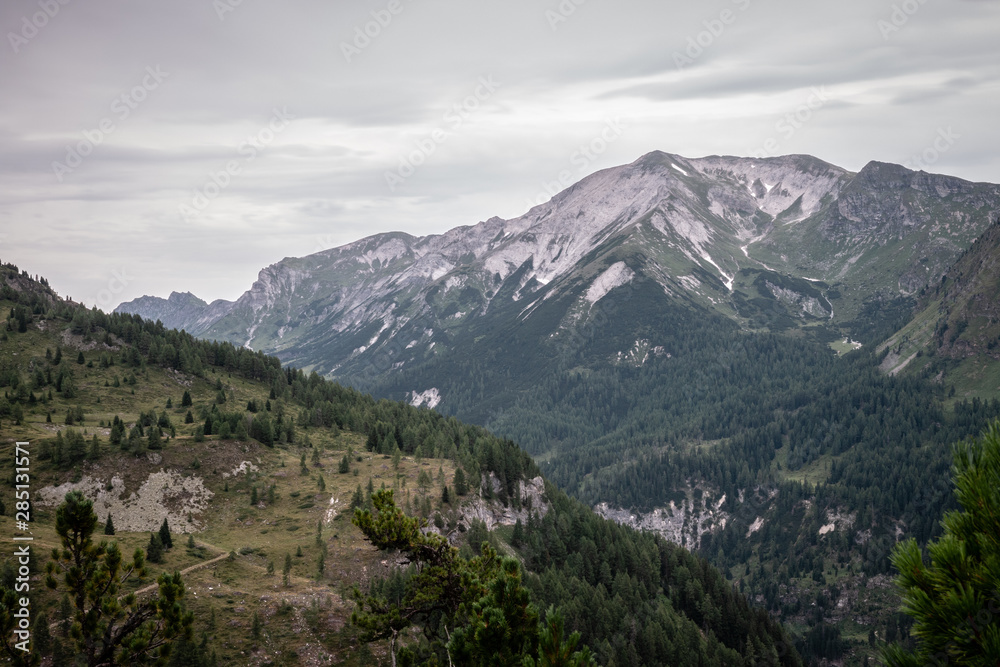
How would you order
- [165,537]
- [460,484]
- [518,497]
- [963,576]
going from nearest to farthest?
[963,576] → [165,537] → [460,484] → [518,497]

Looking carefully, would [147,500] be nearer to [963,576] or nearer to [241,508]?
[241,508]

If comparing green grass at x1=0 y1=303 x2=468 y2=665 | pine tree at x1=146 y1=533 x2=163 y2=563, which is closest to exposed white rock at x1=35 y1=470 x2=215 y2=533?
green grass at x1=0 y1=303 x2=468 y2=665

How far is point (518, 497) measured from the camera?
129m

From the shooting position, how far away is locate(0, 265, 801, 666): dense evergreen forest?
111 meters

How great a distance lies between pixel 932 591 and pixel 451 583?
1043 inches

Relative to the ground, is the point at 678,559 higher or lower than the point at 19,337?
lower

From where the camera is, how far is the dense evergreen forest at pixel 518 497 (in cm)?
11125

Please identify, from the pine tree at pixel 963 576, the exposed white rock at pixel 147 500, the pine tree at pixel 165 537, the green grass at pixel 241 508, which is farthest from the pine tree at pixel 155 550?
the pine tree at pixel 963 576

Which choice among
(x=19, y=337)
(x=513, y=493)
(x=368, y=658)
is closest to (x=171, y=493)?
(x=368, y=658)

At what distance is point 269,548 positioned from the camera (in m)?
77.8

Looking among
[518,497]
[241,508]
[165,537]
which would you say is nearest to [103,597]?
[165,537]

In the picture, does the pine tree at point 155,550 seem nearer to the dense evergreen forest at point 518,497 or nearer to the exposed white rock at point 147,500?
the exposed white rock at point 147,500

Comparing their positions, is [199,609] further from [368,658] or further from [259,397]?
[259,397]

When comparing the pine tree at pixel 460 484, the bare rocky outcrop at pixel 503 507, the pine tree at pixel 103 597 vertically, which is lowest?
the bare rocky outcrop at pixel 503 507
